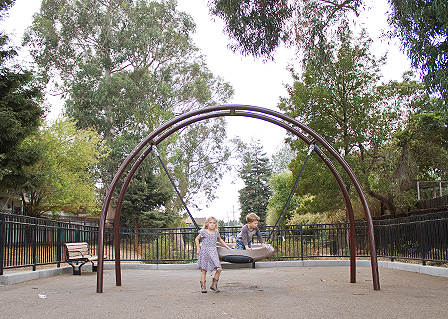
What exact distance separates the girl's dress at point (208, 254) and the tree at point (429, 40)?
689 centimetres

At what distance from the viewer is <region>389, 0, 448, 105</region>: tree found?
33.1ft

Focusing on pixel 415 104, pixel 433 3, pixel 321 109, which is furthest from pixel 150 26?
pixel 433 3

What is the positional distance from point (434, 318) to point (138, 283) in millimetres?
6167

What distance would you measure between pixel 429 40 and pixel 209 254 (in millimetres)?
8097

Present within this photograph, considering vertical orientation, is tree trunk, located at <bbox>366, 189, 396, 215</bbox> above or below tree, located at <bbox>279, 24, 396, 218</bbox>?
below

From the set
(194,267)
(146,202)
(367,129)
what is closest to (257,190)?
(146,202)

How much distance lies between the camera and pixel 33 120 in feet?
64.5

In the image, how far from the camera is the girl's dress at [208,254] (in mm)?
7680

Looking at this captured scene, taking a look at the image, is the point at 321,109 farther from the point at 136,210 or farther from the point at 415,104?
the point at 136,210

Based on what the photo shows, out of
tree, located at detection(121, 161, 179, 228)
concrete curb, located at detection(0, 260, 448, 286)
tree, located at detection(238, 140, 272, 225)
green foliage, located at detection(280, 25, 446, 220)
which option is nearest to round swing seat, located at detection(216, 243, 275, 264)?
concrete curb, located at detection(0, 260, 448, 286)

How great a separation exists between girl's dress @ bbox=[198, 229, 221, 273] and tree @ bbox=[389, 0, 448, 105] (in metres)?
6.89

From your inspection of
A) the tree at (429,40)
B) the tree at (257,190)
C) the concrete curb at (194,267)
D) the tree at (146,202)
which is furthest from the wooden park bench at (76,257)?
the tree at (257,190)

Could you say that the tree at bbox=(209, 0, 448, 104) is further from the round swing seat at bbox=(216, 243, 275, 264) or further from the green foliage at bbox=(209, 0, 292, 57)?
the round swing seat at bbox=(216, 243, 275, 264)

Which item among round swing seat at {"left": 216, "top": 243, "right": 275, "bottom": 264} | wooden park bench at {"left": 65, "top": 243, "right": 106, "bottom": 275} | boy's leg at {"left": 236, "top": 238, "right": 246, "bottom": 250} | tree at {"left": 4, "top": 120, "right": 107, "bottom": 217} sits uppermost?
tree at {"left": 4, "top": 120, "right": 107, "bottom": 217}
